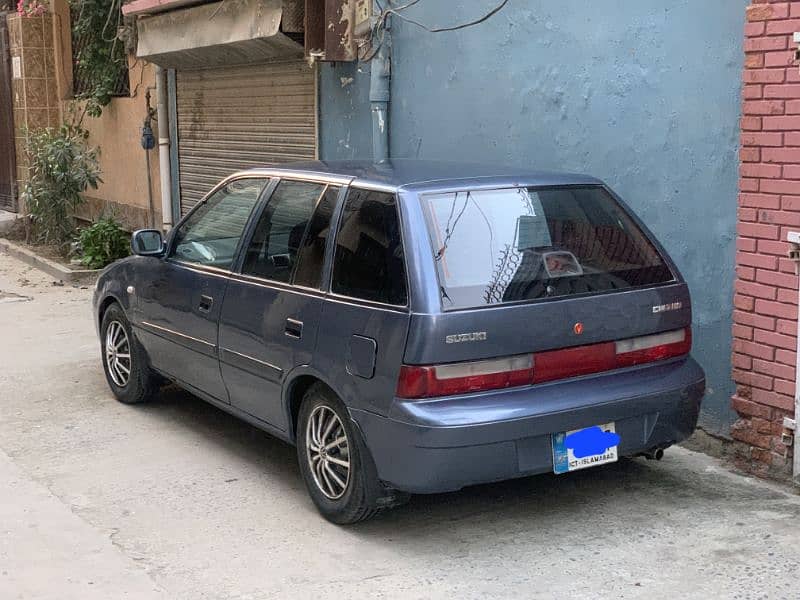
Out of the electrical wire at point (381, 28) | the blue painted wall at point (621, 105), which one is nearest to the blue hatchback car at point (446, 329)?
the blue painted wall at point (621, 105)

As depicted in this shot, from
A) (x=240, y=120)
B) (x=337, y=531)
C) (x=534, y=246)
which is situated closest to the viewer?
(x=534, y=246)

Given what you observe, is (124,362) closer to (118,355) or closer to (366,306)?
(118,355)

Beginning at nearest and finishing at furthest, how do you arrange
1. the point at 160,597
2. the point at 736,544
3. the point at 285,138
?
1. the point at 160,597
2. the point at 736,544
3. the point at 285,138

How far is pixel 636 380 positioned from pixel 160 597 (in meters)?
2.23

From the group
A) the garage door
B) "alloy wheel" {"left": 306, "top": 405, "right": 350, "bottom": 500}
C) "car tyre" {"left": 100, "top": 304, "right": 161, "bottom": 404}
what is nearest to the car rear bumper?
"alloy wheel" {"left": 306, "top": 405, "right": 350, "bottom": 500}

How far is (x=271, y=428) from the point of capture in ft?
17.9

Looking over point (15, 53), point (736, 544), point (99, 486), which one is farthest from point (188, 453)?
point (15, 53)

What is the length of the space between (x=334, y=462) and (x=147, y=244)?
86.5 inches

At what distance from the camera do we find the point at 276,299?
211 inches

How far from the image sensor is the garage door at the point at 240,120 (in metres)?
10.4

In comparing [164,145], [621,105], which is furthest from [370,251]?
[164,145]

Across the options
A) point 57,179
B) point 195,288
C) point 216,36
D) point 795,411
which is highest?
point 216,36

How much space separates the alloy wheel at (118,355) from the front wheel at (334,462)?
7.59 feet

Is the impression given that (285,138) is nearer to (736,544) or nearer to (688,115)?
(688,115)
